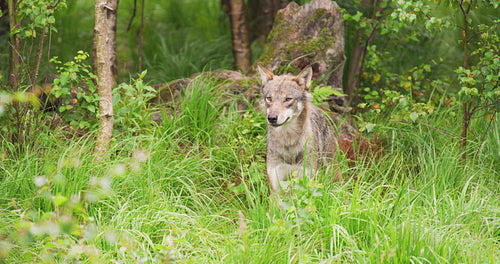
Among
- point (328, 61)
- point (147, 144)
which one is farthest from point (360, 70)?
point (147, 144)

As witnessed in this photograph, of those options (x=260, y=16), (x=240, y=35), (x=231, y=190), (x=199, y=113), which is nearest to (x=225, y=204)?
(x=231, y=190)

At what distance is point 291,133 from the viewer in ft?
16.5


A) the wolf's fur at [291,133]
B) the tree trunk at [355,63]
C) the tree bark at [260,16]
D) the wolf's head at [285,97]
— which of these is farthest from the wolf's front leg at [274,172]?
the tree bark at [260,16]

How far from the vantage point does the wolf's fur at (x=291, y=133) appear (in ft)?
16.1

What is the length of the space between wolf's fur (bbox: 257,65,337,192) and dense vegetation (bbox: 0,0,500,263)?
21 cm

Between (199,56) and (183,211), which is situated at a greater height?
(199,56)

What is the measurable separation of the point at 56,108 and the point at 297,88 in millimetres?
2880

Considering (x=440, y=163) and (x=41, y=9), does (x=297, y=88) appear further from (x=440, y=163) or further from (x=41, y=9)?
(x=41, y=9)

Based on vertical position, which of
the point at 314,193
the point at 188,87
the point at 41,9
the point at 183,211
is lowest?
the point at 183,211

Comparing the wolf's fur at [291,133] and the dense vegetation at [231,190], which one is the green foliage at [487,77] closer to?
the dense vegetation at [231,190]

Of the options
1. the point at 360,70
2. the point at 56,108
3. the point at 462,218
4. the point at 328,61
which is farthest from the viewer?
the point at 360,70

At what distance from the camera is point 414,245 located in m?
3.39

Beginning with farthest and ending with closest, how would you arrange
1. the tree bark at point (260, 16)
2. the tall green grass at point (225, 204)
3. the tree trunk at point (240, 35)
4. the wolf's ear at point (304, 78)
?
the tree bark at point (260, 16)
the tree trunk at point (240, 35)
the wolf's ear at point (304, 78)
the tall green grass at point (225, 204)

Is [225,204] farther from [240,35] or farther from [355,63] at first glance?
[355,63]
